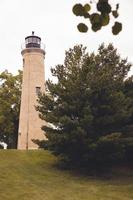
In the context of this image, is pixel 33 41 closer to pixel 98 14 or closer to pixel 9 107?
pixel 9 107

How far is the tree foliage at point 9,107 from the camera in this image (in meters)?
43.7

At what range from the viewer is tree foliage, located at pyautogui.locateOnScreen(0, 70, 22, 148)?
4369 centimetres

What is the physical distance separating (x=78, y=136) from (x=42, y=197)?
5.79 meters

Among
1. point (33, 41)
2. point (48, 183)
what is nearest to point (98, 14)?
point (48, 183)

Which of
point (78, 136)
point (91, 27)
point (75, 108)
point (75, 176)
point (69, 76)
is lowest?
point (91, 27)

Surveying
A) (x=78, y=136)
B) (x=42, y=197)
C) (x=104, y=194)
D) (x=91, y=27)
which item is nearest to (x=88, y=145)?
(x=78, y=136)

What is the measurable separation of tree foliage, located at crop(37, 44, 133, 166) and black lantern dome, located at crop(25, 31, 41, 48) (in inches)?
497

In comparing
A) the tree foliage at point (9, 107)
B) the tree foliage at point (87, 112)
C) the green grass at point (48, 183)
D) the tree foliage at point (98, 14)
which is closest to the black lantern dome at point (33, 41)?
the tree foliage at point (9, 107)

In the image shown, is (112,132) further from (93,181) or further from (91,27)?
(91,27)

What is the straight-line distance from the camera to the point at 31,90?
4006cm

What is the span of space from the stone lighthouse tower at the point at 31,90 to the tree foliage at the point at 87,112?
25.3ft

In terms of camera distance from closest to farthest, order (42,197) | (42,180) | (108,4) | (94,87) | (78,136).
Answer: (108,4) → (42,197) → (42,180) → (78,136) → (94,87)

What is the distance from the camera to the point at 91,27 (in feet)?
11.3

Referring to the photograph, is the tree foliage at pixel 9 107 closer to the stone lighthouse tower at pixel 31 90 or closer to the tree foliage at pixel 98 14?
the stone lighthouse tower at pixel 31 90
